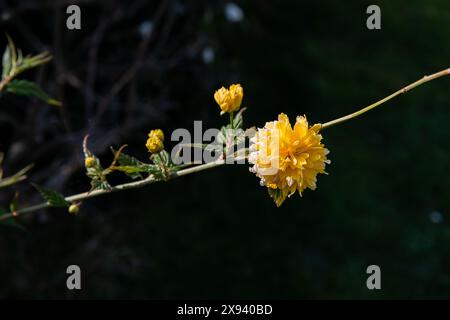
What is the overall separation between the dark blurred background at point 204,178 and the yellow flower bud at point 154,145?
4.46 feet

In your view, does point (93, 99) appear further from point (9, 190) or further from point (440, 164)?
point (440, 164)

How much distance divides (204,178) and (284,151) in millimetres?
2129

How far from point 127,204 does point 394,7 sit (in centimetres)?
220

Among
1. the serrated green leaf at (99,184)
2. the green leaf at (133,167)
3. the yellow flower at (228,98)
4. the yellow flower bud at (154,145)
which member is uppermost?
Result: the yellow flower at (228,98)

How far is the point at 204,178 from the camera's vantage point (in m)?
2.90

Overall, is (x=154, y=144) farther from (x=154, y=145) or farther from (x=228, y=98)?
(x=228, y=98)

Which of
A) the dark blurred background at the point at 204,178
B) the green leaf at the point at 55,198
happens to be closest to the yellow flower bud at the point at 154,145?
Answer: the green leaf at the point at 55,198

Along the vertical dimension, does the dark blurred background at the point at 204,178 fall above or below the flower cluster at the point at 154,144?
above

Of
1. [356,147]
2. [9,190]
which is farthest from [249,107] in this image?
[9,190]

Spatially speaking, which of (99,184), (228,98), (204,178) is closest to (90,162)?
(99,184)

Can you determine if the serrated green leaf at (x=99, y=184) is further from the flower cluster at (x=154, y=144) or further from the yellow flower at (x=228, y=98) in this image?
the yellow flower at (x=228, y=98)

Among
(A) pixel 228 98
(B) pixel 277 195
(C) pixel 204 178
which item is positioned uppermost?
(C) pixel 204 178

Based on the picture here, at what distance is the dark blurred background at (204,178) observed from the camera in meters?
2.34

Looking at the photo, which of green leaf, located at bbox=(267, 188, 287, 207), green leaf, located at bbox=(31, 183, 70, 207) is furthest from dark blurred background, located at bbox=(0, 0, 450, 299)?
green leaf, located at bbox=(267, 188, 287, 207)
